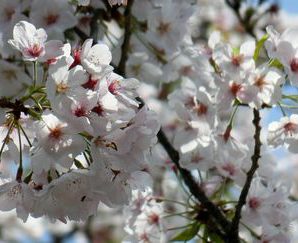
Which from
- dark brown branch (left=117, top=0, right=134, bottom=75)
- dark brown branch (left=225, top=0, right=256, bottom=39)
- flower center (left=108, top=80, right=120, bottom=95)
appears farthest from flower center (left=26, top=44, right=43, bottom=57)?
dark brown branch (left=225, top=0, right=256, bottom=39)

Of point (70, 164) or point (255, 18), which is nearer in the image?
point (70, 164)

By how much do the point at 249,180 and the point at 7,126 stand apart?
92 cm

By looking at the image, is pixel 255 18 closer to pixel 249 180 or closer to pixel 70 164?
pixel 249 180

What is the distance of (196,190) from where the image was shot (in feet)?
10.6

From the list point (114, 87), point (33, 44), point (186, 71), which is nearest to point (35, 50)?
point (33, 44)

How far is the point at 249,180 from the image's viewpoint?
282cm

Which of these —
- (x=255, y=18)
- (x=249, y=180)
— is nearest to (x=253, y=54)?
(x=249, y=180)

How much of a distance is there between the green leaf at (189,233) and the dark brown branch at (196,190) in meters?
0.09

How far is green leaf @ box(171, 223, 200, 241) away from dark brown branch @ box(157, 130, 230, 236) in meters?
0.09

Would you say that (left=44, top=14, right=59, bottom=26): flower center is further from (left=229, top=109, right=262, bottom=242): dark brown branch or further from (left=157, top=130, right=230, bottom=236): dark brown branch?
(left=229, top=109, right=262, bottom=242): dark brown branch

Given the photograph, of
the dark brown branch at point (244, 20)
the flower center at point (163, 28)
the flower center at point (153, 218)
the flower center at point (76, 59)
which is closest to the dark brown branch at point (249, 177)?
the flower center at point (153, 218)

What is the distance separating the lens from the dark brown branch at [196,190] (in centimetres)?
308

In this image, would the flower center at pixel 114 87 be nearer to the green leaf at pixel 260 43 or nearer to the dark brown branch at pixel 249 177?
the dark brown branch at pixel 249 177

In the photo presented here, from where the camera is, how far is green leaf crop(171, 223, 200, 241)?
3.17m
